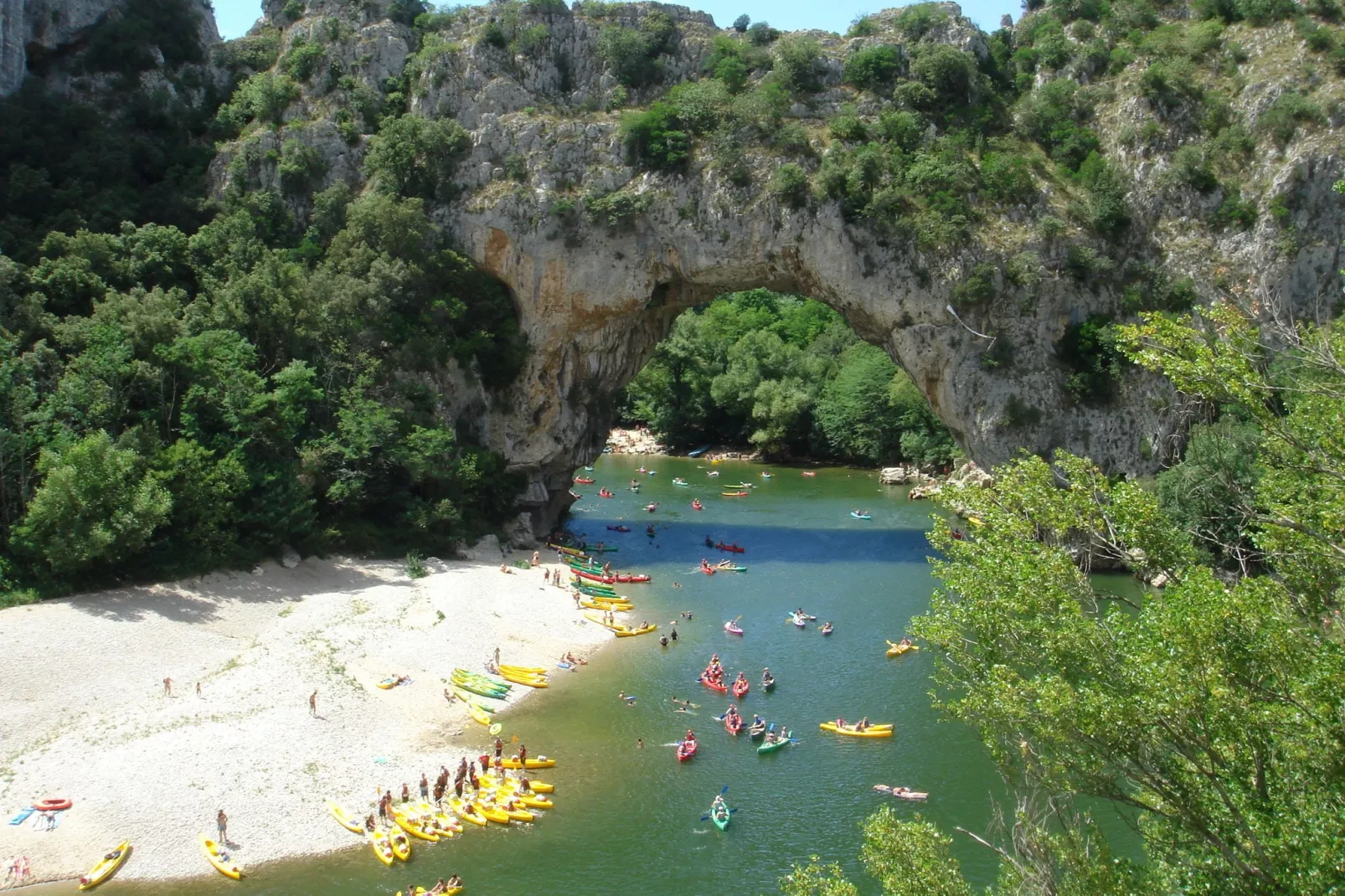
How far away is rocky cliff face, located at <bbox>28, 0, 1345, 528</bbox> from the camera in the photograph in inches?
1561

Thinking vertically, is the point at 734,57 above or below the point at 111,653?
above

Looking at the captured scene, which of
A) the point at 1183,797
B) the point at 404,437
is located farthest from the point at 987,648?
the point at 404,437

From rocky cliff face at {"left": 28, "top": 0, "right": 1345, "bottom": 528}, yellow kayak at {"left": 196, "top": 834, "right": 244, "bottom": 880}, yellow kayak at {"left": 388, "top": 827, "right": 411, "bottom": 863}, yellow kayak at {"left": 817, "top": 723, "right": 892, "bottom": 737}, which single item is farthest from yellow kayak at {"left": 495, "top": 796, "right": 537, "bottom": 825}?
rocky cliff face at {"left": 28, "top": 0, "right": 1345, "bottom": 528}

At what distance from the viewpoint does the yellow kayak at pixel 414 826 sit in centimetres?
2052

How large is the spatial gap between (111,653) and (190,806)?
727 centimetres

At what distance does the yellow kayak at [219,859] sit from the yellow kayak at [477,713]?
731 cm

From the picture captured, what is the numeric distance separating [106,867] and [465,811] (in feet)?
21.9

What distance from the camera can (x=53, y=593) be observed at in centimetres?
2842

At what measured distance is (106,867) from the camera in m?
19.0

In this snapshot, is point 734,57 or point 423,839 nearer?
point 423,839

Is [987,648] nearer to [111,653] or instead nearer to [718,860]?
[718,860]

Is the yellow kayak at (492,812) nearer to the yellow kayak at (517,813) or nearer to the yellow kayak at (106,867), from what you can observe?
the yellow kayak at (517,813)

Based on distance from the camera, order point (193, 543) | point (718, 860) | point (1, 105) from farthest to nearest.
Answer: point (1, 105) → point (193, 543) → point (718, 860)

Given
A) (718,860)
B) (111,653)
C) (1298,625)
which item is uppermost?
(1298,625)
